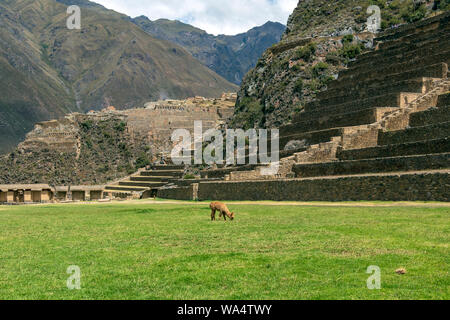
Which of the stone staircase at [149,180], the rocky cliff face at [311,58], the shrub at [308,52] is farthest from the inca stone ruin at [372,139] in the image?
the shrub at [308,52]

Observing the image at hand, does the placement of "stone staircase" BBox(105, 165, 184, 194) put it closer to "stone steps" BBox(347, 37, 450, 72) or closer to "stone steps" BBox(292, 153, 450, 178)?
"stone steps" BBox(347, 37, 450, 72)

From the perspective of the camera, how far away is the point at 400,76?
34.2 m

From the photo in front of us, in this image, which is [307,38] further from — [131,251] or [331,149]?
[131,251]

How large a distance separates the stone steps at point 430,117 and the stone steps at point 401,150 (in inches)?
124

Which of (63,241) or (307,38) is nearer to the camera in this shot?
(63,241)

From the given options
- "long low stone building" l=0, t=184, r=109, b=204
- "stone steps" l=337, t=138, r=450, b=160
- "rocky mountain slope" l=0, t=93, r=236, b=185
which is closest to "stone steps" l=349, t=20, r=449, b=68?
"stone steps" l=337, t=138, r=450, b=160

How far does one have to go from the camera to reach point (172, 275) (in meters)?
8.49

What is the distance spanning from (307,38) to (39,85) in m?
137

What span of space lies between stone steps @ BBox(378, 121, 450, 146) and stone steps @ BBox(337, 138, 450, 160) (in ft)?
4.74

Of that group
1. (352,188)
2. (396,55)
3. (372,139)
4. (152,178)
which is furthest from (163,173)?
(352,188)

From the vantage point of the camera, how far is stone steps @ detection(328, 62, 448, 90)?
3113cm

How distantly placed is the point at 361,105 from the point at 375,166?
1049 centimetres

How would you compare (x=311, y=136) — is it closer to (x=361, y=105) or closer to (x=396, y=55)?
(x=361, y=105)

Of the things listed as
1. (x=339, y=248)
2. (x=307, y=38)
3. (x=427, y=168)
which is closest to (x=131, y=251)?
(x=339, y=248)
